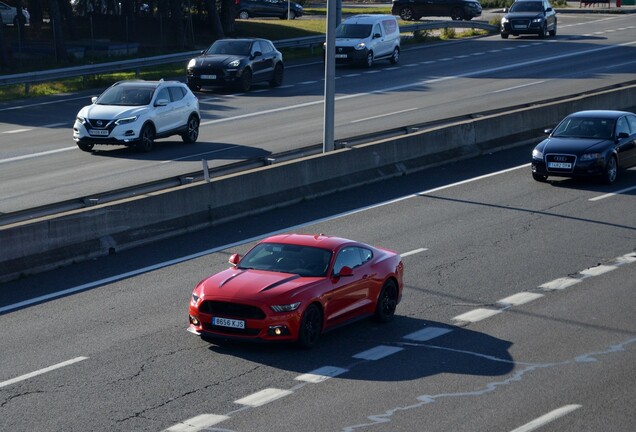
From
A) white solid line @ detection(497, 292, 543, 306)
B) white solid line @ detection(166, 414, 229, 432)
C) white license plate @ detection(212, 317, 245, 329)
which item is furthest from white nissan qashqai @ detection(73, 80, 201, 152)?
white solid line @ detection(166, 414, 229, 432)

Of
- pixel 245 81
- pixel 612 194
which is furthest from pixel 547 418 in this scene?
pixel 245 81

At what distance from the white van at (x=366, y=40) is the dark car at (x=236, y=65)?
509 cm

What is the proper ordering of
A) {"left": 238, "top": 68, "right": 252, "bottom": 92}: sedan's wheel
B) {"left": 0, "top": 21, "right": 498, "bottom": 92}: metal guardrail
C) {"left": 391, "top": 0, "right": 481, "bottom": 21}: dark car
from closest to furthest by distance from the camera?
{"left": 0, "top": 21, "right": 498, "bottom": 92}: metal guardrail
{"left": 238, "top": 68, "right": 252, "bottom": 92}: sedan's wheel
{"left": 391, "top": 0, "right": 481, "bottom": 21}: dark car

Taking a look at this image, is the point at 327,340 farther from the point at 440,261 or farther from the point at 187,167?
the point at 187,167

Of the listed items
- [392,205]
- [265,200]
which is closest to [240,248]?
[265,200]

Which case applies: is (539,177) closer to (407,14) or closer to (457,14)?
(457,14)

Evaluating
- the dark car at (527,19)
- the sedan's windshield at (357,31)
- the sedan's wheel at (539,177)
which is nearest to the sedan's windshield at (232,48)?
the sedan's windshield at (357,31)

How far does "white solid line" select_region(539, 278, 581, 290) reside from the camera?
1683 centimetres

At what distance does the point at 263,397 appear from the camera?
38.3 ft

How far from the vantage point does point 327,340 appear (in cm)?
1418

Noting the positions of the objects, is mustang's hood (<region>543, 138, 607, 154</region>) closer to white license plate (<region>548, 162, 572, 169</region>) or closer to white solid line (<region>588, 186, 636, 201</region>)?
white license plate (<region>548, 162, 572, 169</region>)

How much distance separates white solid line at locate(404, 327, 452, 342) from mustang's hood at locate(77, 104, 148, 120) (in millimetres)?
15688

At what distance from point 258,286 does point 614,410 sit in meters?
4.36

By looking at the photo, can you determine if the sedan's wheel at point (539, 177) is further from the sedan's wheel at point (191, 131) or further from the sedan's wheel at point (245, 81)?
the sedan's wheel at point (245, 81)
